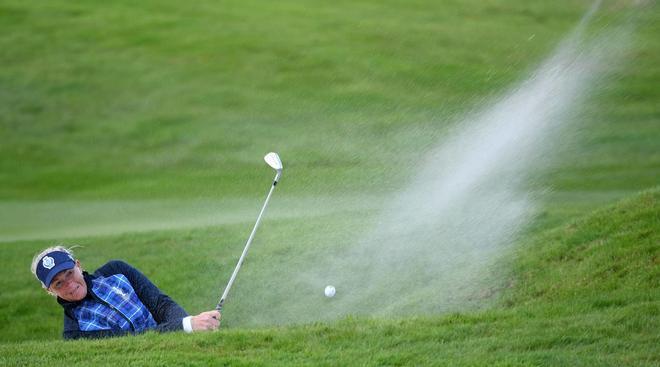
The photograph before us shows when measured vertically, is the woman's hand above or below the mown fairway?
above

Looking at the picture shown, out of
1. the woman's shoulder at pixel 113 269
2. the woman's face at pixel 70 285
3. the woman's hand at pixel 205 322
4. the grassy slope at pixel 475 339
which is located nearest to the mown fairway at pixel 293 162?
the grassy slope at pixel 475 339

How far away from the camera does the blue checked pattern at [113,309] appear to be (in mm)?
7859

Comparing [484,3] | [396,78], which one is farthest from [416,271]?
[484,3]

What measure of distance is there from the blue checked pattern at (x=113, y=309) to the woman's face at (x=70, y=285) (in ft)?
0.40

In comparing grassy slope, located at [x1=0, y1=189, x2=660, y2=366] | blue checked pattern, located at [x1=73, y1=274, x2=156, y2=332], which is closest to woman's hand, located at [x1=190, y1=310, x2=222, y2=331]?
grassy slope, located at [x1=0, y1=189, x2=660, y2=366]

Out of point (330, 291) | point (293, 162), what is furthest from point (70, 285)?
point (293, 162)

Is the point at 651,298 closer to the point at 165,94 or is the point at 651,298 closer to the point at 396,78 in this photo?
the point at 396,78

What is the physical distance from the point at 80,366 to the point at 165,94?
1940 cm

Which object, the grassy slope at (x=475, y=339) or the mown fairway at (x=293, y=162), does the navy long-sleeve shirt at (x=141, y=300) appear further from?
the mown fairway at (x=293, y=162)

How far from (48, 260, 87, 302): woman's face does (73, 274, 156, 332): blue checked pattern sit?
0.40 feet

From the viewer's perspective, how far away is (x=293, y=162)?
19938 millimetres

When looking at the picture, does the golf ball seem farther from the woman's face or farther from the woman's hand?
the woman's face

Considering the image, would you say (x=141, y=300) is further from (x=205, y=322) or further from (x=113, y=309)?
(x=205, y=322)

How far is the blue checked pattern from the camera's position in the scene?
25.8ft
